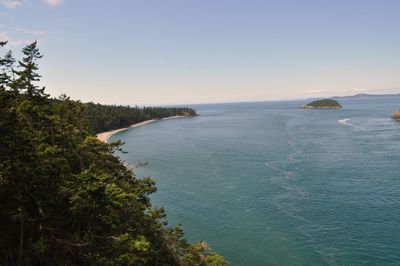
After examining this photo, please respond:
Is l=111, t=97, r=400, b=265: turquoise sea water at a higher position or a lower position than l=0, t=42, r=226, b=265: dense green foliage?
lower

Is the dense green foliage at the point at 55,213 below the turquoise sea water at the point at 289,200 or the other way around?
the other way around

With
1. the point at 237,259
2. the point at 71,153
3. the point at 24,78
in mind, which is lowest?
the point at 237,259

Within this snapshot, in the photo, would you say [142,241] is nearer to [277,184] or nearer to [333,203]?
[333,203]

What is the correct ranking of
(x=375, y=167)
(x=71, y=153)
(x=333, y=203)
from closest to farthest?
(x=71, y=153)
(x=333, y=203)
(x=375, y=167)

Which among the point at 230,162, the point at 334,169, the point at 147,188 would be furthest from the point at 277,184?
the point at 147,188

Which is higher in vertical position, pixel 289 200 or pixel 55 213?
pixel 55 213

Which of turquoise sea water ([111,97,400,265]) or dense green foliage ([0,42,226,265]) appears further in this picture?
turquoise sea water ([111,97,400,265])

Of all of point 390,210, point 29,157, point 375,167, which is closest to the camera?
point 29,157

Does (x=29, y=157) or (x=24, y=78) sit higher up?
(x=24, y=78)

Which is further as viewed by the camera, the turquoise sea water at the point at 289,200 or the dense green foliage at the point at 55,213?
the turquoise sea water at the point at 289,200

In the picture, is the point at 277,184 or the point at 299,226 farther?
the point at 277,184

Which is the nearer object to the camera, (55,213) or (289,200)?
(55,213)
